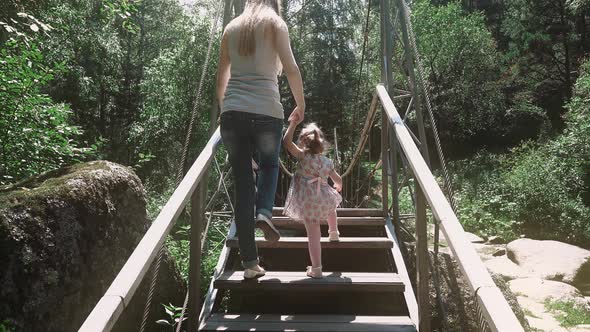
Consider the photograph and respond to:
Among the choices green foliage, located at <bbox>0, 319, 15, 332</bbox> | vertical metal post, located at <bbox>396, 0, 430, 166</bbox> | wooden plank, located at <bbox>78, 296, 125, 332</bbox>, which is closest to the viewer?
wooden plank, located at <bbox>78, 296, 125, 332</bbox>

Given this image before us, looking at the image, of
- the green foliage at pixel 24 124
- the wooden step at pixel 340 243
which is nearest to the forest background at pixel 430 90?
the green foliage at pixel 24 124

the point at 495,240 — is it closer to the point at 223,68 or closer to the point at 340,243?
the point at 340,243

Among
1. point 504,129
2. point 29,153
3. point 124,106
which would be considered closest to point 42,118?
point 29,153

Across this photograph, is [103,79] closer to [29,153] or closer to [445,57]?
[445,57]

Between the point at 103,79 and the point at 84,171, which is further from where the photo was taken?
the point at 103,79

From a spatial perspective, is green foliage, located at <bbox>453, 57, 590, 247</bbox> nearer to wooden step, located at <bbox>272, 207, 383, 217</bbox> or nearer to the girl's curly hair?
wooden step, located at <bbox>272, 207, 383, 217</bbox>

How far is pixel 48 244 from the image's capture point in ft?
7.11

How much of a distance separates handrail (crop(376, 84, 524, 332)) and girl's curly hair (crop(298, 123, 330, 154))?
738mm

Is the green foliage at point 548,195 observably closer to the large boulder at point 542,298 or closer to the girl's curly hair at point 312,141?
the large boulder at point 542,298

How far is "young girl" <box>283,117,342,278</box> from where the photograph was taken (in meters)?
2.89

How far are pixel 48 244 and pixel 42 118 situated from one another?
2201 mm

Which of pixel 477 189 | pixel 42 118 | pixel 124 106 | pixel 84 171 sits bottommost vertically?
pixel 477 189

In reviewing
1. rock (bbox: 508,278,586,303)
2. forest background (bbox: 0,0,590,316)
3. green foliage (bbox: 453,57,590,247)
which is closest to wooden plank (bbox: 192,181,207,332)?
forest background (bbox: 0,0,590,316)

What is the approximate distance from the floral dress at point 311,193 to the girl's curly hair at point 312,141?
0.04m
